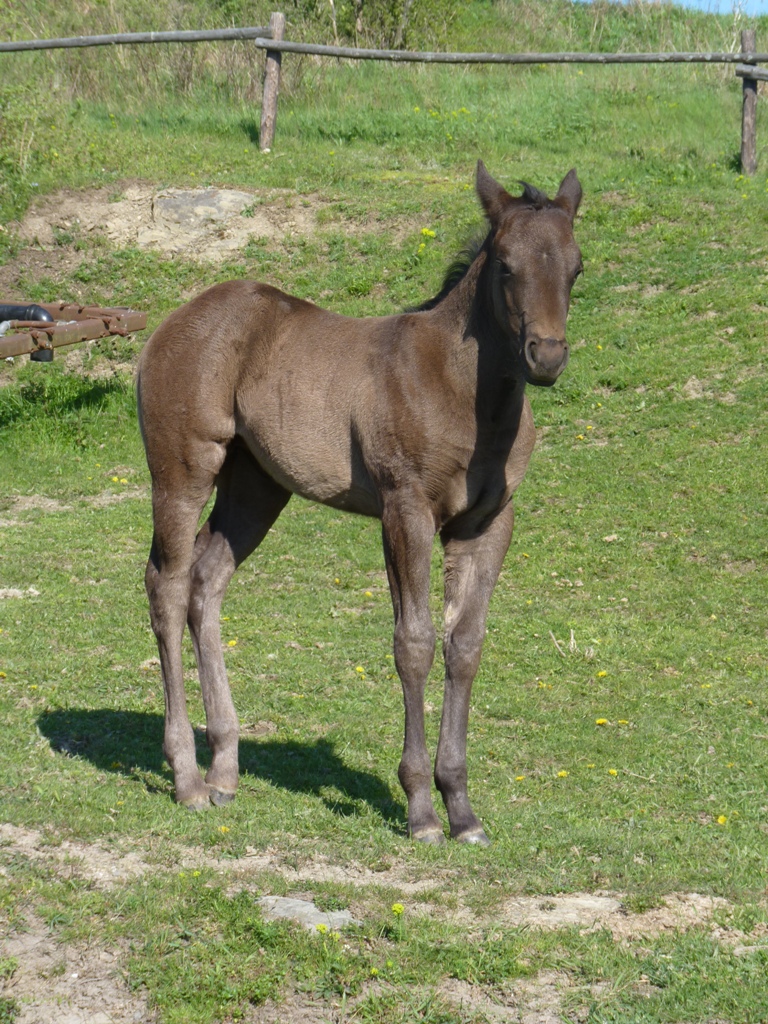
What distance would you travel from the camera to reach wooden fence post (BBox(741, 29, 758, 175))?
15508mm

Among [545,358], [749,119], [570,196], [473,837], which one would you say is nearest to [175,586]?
[473,837]

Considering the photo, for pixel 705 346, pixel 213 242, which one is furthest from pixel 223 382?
pixel 213 242

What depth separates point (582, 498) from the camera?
35.7 feet

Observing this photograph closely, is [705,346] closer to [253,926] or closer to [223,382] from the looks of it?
→ [223,382]

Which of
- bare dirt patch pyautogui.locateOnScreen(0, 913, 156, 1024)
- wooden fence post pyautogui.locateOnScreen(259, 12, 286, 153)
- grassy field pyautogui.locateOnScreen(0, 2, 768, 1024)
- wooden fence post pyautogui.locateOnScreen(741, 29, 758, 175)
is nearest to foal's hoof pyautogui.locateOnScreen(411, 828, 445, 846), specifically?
grassy field pyautogui.locateOnScreen(0, 2, 768, 1024)

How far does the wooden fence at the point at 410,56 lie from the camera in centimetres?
1571

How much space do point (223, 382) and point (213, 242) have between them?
9849mm

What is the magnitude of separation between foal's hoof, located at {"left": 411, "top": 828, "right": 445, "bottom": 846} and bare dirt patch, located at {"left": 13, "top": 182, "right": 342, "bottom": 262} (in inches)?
433

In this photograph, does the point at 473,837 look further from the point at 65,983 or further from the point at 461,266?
the point at 461,266

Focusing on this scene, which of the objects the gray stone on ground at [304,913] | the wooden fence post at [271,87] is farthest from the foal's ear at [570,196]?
the wooden fence post at [271,87]

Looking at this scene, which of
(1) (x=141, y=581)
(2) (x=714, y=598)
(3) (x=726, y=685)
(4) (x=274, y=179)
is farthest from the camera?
(4) (x=274, y=179)

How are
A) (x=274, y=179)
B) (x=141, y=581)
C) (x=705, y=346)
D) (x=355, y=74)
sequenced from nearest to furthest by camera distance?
(x=141, y=581), (x=705, y=346), (x=274, y=179), (x=355, y=74)

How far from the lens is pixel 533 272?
4707mm

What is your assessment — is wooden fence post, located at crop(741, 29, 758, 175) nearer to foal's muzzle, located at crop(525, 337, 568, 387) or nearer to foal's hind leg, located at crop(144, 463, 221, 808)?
foal's hind leg, located at crop(144, 463, 221, 808)
